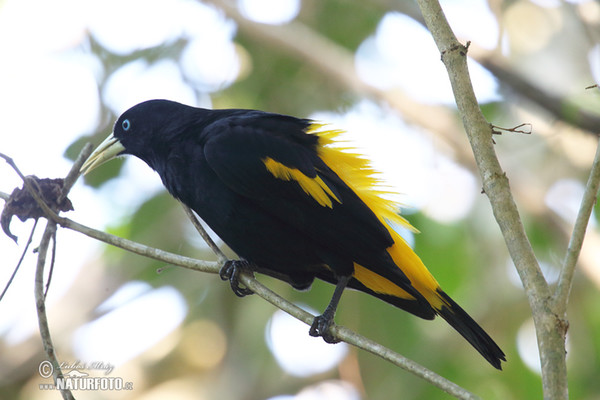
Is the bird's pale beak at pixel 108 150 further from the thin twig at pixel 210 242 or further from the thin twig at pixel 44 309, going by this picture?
the thin twig at pixel 44 309

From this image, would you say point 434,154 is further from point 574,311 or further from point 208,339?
point 208,339

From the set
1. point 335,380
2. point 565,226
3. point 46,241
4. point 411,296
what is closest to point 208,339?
point 335,380

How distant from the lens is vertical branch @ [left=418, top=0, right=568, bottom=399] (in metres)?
2.09

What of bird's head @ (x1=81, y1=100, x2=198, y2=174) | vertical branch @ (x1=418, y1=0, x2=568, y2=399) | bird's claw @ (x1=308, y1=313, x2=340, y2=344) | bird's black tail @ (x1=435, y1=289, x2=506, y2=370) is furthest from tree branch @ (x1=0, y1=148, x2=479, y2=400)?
bird's head @ (x1=81, y1=100, x2=198, y2=174)

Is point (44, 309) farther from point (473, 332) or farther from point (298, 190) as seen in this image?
point (473, 332)

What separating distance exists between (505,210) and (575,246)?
10.0 inches

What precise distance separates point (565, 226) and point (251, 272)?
147 inches

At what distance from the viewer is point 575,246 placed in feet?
7.18

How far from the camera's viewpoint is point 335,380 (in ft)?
22.1

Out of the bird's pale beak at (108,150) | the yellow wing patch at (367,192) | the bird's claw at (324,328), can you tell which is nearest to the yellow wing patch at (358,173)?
the yellow wing patch at (367,192)

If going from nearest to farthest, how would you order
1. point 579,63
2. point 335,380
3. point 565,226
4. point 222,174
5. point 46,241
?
point 46,241
point 222,174
point 565,226
point 335,380
point 579,63

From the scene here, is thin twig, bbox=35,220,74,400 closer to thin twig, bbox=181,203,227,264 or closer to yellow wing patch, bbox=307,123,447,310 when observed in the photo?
thin twig, bbox=181,203,227,264

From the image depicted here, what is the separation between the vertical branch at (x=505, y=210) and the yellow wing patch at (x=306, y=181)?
3.25 ft

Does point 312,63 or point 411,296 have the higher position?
point 312,63
